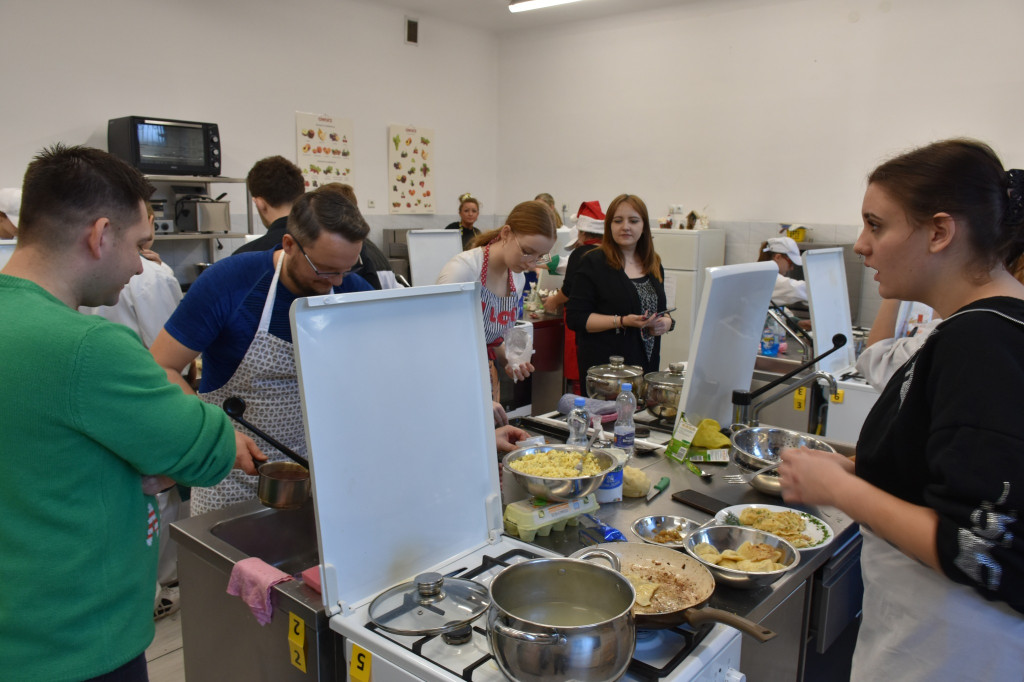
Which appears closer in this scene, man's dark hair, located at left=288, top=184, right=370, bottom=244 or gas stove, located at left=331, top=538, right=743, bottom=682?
gas stove, located at left=331, top=538, right=743, bottom=682

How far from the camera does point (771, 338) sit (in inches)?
153

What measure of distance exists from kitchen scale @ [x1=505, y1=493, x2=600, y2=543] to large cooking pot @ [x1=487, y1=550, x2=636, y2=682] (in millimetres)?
315

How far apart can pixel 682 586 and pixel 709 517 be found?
0.49 m

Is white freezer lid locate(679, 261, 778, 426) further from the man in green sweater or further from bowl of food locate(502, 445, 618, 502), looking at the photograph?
the man in green sweater

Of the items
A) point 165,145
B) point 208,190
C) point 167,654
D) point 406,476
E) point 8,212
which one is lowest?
point 167,654

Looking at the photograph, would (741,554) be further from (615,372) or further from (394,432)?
(615,372)

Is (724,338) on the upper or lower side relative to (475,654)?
upper

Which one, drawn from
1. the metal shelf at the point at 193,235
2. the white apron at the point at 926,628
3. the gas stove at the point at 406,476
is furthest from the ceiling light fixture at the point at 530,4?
the white apron at the point at 926,628

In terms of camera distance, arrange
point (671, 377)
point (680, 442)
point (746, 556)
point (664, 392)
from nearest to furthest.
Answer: point (746, 556), point (680, 442), point (664, 392), point (671, 377)

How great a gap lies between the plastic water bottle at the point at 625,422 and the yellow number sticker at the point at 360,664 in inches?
42.4

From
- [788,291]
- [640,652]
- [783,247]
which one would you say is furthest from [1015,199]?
[783,247]

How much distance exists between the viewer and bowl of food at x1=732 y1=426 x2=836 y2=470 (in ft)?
6.95

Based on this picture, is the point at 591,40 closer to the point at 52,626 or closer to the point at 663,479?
the point at 663,479

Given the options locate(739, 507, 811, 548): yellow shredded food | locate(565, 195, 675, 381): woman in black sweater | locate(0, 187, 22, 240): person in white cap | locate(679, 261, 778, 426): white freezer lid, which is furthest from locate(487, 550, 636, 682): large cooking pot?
locate(0, 187, 22, 240): person in white cap
